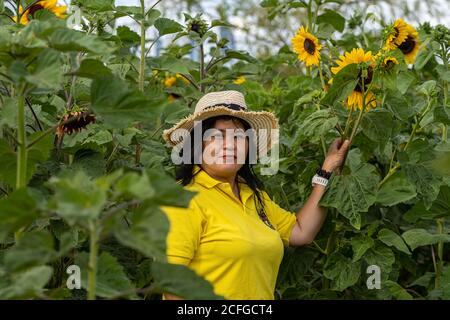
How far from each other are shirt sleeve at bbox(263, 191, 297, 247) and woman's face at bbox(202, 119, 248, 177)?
16 centimetres

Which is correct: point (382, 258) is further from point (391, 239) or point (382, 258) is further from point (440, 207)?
point (440, 207)

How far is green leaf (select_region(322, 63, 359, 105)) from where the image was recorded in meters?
2.08

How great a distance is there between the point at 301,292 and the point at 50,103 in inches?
35.7

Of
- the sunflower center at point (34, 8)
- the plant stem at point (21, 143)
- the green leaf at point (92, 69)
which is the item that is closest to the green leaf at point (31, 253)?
the plant stem at point (21, 143)

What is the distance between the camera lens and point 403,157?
7.39 ft

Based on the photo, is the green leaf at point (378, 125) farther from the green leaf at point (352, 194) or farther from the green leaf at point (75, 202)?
the green leaf at point (75, 202)

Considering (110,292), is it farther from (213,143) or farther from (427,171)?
(427,171)

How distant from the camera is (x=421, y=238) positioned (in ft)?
7.38

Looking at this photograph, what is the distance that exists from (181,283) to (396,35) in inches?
48.0

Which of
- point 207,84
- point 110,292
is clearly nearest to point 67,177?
point 110,292

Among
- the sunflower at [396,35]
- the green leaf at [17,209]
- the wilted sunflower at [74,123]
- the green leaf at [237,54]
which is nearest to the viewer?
the green leaf at [17,209]

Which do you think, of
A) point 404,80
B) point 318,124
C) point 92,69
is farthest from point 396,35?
point 92,69

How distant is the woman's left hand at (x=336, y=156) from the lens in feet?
7.26

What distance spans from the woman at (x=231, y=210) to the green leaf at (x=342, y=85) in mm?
148
